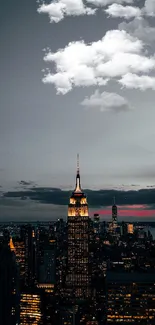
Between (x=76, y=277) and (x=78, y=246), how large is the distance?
3426 millimetres

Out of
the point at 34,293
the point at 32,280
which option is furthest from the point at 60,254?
the point at 34,293

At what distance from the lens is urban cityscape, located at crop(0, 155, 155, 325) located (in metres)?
Result: 29.0

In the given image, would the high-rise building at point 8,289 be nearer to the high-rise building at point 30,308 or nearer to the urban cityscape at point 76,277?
the urban cityscape at point 76,277

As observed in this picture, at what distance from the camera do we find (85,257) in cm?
4784

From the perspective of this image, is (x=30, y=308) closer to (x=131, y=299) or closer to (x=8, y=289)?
(x=131, y=299)

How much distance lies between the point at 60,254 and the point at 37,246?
2534 millimetres

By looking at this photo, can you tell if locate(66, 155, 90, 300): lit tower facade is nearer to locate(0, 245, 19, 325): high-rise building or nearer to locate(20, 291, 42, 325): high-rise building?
locate(20, 291, 42, 325): high-rise building

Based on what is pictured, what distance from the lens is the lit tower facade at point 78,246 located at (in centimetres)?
4434

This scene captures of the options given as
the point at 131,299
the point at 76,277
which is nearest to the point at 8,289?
the point at 131,299

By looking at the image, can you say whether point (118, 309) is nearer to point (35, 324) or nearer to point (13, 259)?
point (35, 324)

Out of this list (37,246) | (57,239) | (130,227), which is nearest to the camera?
(37,246)

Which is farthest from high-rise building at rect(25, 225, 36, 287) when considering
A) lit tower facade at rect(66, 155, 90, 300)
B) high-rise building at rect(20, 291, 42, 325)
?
high-rise building at rect(20, 291, 42, 325)

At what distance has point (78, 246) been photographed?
159ft

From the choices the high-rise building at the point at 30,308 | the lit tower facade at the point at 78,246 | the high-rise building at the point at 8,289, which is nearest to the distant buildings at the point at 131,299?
the high-rise building at the point at 30,308
